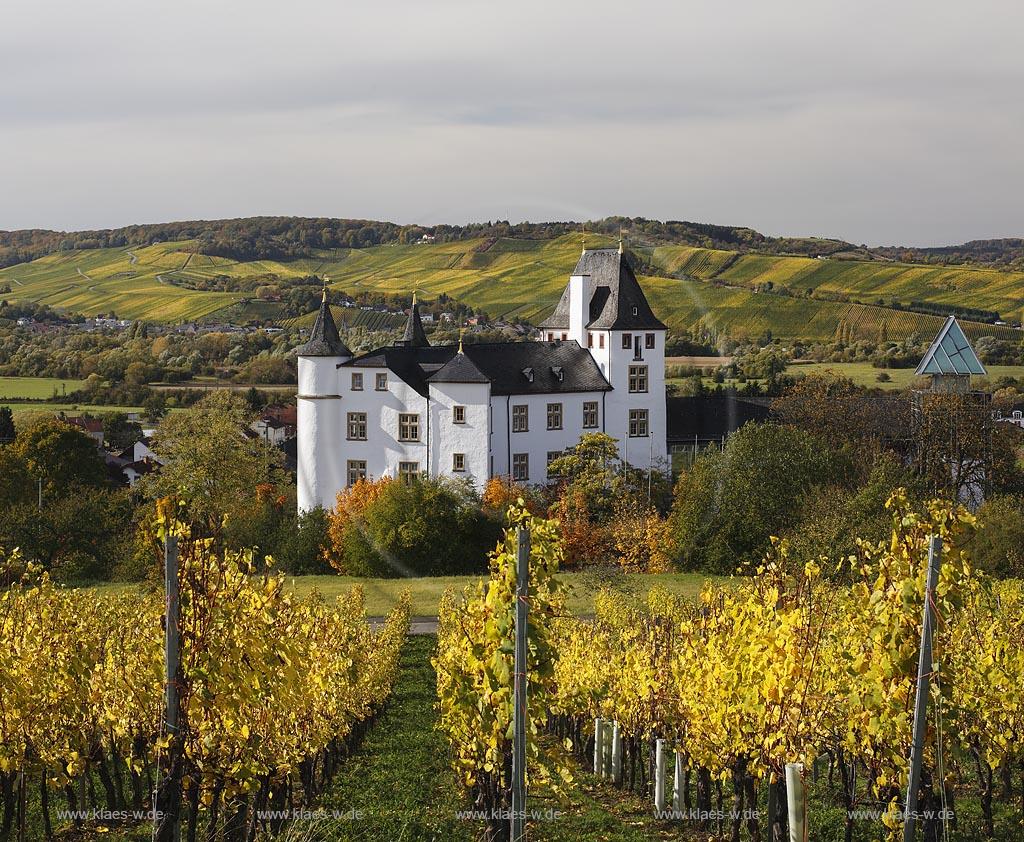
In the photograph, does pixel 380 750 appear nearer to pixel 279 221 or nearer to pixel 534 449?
pixel 534 449

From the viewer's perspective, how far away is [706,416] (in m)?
75.1

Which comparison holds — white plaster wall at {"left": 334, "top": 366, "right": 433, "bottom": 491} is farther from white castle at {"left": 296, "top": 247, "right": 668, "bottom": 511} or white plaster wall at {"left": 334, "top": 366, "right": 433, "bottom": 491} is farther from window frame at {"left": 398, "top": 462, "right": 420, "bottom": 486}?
window frame at {"left": 398, "top": 462, "right": 420, "bottom": 486}

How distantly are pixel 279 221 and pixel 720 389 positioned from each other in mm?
109058

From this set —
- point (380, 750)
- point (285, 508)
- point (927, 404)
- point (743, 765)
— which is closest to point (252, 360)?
point (285, 508)

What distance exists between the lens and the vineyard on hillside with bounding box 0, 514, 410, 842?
543 inches

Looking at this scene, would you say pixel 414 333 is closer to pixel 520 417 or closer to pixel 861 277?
pixel 520 417

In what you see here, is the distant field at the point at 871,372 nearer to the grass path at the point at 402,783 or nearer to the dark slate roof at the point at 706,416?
the dark slate roof at the point at 706,416

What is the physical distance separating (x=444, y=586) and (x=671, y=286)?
91.2 metres

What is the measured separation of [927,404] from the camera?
66312mm

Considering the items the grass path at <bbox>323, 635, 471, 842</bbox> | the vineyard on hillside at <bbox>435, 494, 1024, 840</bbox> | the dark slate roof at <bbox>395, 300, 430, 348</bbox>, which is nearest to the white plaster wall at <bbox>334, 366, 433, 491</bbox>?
the dark slate roof at <bbox>395, 300, 430, 348</bbox>

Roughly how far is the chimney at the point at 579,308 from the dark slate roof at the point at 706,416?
8001mm

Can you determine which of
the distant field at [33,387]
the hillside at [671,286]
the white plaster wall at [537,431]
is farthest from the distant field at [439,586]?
the distant field at [33,387]

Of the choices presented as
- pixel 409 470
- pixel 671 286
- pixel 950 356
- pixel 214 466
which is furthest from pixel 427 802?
pixel 671 286

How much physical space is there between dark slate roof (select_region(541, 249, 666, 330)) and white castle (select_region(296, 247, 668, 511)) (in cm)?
9
